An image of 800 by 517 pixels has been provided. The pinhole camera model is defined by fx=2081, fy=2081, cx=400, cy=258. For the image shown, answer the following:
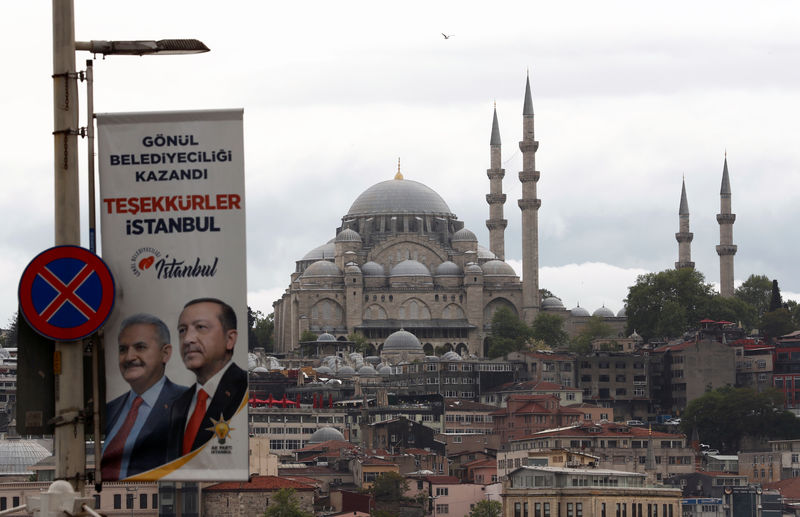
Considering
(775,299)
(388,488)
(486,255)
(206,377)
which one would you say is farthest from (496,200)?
(206,377)

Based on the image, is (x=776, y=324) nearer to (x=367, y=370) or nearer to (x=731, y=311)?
(x=731, y=311)

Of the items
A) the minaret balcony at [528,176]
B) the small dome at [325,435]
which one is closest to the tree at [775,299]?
the minaret balcony at [528,176]

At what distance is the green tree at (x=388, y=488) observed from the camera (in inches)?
3381

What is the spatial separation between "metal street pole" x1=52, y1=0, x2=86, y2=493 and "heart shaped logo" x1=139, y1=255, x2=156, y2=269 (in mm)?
372

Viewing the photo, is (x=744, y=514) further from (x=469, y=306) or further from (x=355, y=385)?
(x=469, y=306)

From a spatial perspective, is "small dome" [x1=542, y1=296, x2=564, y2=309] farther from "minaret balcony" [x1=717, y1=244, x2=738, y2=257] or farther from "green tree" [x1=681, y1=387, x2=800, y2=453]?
"green tree" [x1=681, y1=387, x2=800, y2=453]

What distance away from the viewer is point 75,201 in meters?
8.76

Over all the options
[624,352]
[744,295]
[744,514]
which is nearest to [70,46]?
[744,514]

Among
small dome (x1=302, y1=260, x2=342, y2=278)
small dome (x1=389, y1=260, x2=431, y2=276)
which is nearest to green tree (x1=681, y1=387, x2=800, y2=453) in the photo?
small dome (x1=389, y1=260, x2=431, y2=276)

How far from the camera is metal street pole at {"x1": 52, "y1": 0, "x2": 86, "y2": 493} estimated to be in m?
8.72

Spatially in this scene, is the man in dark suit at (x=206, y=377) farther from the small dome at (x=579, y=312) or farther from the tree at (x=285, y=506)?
the small dome at (x=579, y=312)

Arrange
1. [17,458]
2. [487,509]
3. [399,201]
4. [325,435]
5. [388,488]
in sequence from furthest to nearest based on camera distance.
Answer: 1. [399,201]
2. [325,435]
3. [388,488]
4. [487,509]
5. [17,458]

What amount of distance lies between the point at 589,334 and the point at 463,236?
59.2 ft

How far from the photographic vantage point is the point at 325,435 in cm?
10862
